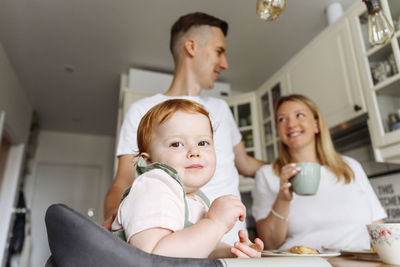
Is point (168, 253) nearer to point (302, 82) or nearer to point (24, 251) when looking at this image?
point (302, 82)

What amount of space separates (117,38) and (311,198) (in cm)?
197

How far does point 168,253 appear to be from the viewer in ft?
1.30

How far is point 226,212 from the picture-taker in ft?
1.49

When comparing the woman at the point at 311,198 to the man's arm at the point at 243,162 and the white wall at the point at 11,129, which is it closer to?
the man's arm at the point at 243,162

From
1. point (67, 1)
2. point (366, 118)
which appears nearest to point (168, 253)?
point (366, 118)

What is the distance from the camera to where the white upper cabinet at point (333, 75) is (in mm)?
1749

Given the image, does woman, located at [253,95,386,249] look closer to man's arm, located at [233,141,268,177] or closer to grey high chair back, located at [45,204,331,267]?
man's arm, located at [233,141,268,177]

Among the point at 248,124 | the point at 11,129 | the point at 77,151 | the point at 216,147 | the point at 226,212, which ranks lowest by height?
the point at 226,212

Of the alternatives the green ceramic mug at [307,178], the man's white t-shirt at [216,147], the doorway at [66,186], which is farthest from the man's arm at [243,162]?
the doorway at [66,186]

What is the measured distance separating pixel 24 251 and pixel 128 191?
3767mm

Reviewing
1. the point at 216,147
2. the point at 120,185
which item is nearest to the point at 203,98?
the point at 216,147

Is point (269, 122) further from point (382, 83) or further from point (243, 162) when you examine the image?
point (243, 162)

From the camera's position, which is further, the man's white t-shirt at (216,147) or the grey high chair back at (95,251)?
the man's white t-shirt at (216,147)

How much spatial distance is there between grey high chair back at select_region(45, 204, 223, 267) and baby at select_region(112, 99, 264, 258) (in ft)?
0.16
